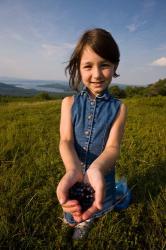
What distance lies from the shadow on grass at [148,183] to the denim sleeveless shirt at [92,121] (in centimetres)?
102

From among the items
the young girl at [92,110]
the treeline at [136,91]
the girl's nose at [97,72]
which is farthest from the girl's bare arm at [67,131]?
the treeline at [136,91]

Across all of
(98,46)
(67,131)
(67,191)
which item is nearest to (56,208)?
(67,131)

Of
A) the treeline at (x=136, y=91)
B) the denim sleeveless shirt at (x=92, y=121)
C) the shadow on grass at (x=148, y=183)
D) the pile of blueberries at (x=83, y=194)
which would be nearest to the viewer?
the pile of blueberries at (x=83, y=194)

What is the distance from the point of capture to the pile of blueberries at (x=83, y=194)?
1.76m

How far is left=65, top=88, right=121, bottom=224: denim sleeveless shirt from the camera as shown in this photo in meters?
2.63

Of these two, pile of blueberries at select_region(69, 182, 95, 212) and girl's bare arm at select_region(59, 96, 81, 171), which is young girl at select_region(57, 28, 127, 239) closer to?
girl's bare arm at select_region(59, 96, 81, 171)

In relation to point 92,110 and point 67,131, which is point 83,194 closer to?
point 67,131

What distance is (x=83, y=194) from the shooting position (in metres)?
1.77

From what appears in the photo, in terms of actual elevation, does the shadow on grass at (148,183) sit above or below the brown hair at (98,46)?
below

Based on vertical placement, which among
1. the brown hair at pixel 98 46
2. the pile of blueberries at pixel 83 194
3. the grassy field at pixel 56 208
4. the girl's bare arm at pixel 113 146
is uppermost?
the brown hair at pixel 98 46

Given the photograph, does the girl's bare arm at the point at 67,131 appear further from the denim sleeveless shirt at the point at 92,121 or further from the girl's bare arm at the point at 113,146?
the girl's bare arm at the point at 113,146

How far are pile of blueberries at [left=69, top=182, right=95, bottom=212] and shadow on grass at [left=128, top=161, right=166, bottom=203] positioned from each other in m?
1.61

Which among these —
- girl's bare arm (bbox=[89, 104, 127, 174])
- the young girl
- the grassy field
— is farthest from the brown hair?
the grassy field

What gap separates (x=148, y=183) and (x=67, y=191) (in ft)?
7.65
